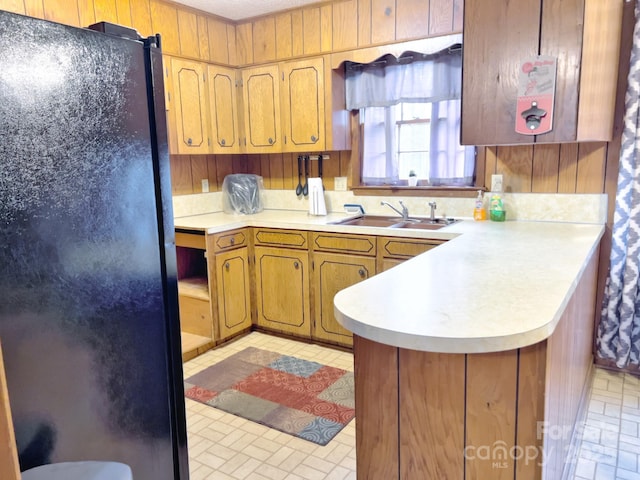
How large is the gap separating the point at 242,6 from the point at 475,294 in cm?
292

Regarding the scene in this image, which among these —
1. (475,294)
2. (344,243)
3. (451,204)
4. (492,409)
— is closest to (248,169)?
(344,243)

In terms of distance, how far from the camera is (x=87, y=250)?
3.52ft

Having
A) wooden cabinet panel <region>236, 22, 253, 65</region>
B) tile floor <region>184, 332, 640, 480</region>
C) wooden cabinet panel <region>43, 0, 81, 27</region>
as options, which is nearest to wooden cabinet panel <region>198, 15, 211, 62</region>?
wooden cabinet panel <region>236, 22, 253, 65</region>

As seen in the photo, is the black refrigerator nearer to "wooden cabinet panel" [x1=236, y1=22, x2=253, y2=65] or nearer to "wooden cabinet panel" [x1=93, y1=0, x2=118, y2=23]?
"wooden cabinet panel" [x1=93, y1=0, x2=118, y2=23]

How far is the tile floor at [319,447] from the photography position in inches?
79.8

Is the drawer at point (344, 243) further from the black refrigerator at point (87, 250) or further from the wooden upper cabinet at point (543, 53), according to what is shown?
the black refrigerator at point (87, 250)

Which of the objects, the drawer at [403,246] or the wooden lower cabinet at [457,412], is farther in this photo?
the drawer at [403,246]

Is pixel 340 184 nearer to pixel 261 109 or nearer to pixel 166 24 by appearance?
pixel 261 109

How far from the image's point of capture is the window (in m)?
3.18

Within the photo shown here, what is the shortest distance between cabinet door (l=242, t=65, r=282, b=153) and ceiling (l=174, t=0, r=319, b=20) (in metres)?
0.40

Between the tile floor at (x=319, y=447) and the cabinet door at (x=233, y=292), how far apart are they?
795 millimetres

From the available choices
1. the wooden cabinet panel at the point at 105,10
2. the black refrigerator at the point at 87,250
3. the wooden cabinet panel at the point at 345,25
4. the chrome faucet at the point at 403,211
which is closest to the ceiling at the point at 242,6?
the wooden cabinet panel at the point at 345,25

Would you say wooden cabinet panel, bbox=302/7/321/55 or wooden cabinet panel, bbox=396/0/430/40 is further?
wooden cabinet panel, bbox=302/7/321/55

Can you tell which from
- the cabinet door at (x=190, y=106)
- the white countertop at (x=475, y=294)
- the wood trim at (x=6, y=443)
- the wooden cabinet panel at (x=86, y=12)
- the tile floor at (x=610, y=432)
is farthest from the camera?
the cabinet door at (x=190, y=106)
